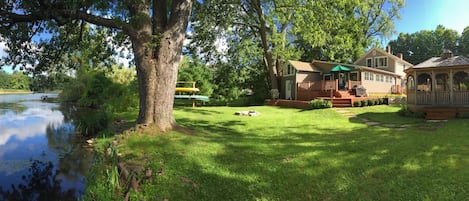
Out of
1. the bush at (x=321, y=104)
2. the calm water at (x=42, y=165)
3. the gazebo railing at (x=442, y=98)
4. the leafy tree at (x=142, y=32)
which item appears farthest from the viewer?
the bush at (x=321, y=104)

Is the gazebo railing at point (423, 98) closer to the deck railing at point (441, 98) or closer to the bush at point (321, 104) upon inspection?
the deck railing at point (441, 98)

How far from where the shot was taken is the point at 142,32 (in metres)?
8.67

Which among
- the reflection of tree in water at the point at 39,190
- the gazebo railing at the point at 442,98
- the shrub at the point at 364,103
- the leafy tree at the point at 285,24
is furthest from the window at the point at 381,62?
the reflection of tree in water at the point at 39,190

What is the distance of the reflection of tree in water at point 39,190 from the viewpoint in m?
6.03

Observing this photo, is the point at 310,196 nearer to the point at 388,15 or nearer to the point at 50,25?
the point at 50,25

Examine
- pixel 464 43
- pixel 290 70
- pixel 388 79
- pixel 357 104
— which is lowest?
pixel 357 104

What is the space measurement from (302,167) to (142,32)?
5945 mm

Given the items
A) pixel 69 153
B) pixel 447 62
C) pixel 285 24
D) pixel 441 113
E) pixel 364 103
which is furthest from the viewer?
pixel 285 24

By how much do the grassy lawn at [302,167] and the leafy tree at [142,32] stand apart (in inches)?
44.3

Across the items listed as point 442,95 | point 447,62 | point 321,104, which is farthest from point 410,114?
point 321,104

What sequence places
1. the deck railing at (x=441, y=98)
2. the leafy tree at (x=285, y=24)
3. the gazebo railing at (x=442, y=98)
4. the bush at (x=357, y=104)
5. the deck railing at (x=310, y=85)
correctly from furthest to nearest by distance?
the deck railing at (x=310, y=85), the bush at (x=357, y=104), the gazebo railing at (x=442, y=98), the deck railing at (x=441, y=98), the leafy tree at (x=285, y=24)

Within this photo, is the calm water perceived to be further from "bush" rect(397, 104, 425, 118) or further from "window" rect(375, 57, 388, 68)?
"window" rect(375, 57, 388, 68)

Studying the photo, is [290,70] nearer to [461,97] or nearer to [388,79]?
[388,79]

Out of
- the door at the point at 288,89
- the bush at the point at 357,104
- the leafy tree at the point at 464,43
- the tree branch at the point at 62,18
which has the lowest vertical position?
the bush at the point at 357,104
